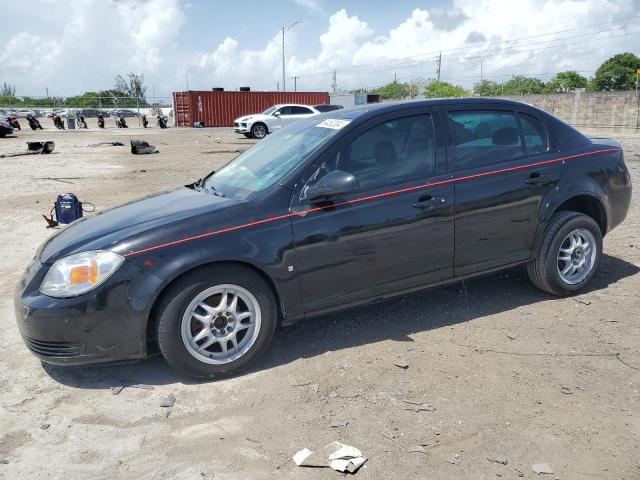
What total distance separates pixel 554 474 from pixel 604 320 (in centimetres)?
211

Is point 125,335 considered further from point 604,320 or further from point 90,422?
point 604,320

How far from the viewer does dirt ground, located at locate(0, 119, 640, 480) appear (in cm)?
278

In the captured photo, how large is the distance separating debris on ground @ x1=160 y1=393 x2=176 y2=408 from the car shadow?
0.20 m

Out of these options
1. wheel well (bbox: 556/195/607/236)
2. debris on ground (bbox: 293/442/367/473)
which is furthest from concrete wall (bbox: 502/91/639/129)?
debris on ground (bbox: 293/442/367/473)

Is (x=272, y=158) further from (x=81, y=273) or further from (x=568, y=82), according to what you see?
(x=568, y=82)

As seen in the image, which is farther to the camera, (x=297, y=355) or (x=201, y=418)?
(x=297, y=355)

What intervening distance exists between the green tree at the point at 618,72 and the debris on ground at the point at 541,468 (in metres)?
81.9

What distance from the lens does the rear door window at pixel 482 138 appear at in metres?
4.30

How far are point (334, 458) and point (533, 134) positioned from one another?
323 cm

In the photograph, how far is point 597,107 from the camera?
33.9 m

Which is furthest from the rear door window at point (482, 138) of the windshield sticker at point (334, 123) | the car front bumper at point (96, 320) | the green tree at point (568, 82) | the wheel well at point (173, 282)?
the green tree at point (568, 82)

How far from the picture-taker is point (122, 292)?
3.33 metres

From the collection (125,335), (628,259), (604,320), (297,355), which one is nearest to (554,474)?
(297,355)

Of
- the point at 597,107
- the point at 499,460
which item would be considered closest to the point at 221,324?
the point at 499,460
